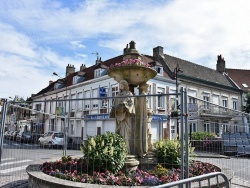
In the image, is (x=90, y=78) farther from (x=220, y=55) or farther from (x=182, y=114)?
(x=182, y=114)

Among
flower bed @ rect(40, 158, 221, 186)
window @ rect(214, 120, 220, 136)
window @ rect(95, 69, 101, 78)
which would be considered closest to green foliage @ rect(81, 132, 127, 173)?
flower bed @ rect(40, 158, 221, 186)

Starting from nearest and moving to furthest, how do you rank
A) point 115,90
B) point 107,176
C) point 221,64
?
point 107,176, point 115,90, point 221,64

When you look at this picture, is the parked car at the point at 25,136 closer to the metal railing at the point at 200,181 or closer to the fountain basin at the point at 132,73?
the fountain basin at the point at 132,73

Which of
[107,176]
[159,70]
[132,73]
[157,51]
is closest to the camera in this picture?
[107,176]

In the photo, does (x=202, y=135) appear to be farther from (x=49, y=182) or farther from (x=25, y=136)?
(x=25, y=136)

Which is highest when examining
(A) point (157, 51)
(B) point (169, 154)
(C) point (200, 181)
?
(A) point (157, 51)

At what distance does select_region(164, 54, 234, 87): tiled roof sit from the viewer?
3309 cm

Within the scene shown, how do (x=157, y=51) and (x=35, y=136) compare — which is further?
(x=157, y=51)

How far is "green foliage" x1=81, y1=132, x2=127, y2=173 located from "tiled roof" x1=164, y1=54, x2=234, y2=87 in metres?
26.5

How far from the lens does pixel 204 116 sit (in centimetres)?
559

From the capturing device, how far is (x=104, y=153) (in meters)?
5.65

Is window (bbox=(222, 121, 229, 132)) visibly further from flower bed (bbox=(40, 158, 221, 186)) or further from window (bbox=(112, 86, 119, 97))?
window (bbox=(112, 86, 119, 97))

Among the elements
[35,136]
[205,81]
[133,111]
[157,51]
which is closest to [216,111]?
[133,111]

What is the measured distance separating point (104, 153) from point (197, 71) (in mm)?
32407
